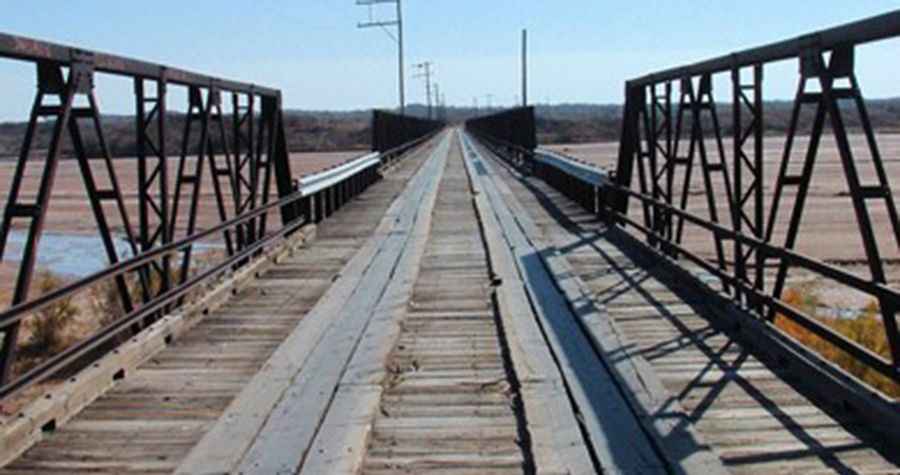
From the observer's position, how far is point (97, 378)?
6.80m

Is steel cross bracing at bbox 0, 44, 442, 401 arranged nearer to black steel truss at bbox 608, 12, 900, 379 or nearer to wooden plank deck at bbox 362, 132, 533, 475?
wooden plank deck at bbox 362, 132, 533, 475

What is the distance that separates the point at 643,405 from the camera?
6.39 meters

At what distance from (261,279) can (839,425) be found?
23.3 ft

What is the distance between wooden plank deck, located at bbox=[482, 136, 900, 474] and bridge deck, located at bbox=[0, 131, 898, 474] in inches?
0.7

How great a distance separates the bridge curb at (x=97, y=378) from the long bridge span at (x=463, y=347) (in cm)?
2

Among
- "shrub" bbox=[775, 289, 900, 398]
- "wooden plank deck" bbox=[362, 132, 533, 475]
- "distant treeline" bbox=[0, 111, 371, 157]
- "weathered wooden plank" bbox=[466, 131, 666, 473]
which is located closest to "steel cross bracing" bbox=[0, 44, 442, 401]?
"wooden plank deck" bbox=[362, 132, 533, 475]

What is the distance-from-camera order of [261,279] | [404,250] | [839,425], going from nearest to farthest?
1. [839,425]
2. [261,279]
3. [404,250]

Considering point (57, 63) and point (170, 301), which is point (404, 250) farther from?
point (57, 63)

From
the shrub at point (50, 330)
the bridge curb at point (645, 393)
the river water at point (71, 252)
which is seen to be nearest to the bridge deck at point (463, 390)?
the bridge curb at point (645, 393)

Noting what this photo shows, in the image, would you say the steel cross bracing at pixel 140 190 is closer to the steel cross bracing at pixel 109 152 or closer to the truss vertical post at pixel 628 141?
the steel cross bracing at pixel 109 152

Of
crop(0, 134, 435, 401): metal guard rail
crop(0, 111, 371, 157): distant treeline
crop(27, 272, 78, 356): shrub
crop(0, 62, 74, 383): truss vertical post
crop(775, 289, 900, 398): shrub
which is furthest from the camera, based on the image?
crop(0, 111, 371, 157): distant treeline

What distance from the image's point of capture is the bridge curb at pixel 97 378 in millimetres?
A: 5703

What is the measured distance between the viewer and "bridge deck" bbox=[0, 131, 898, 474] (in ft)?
18.2

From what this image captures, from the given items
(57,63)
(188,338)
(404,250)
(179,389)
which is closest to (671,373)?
(179,389)
